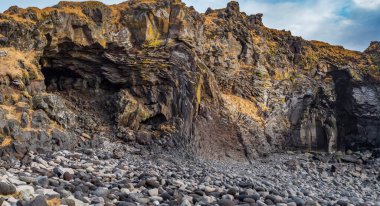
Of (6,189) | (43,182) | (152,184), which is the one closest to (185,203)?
(152,184)

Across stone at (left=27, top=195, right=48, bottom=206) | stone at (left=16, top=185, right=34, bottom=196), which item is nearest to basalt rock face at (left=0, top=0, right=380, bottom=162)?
stone at (left=16, top=185, right=34, bottom=196)

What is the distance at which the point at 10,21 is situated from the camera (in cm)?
2356

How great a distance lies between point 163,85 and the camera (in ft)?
97.0

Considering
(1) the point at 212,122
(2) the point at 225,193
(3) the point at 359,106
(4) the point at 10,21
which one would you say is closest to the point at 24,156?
(2) the point at 225,193

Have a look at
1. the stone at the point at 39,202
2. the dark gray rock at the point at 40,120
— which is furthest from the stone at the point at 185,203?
the dark gray rock at the point at 40,120

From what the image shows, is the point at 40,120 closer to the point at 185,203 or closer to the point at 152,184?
the point at 152,184

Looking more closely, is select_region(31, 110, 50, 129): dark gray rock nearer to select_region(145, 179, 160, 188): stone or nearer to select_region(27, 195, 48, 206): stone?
select_region(145, 179, 160, 188): stone

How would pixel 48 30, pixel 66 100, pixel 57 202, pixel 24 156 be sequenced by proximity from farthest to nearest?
pixel 66 100
pixel 48 30
pixel 24 156
pixel 57 202

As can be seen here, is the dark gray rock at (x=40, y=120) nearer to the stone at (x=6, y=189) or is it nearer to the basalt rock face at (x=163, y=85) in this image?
the basalt rock face at (x=163, y=85)

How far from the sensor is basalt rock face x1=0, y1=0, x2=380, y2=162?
912 inches

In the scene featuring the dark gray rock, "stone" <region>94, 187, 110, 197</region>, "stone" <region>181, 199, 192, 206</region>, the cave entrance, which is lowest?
"stone" <region>181, 199, 192, 206</region>

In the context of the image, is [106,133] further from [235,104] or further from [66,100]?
[235,104]

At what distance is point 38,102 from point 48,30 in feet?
19.6

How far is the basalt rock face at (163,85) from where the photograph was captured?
2316 centimetres
